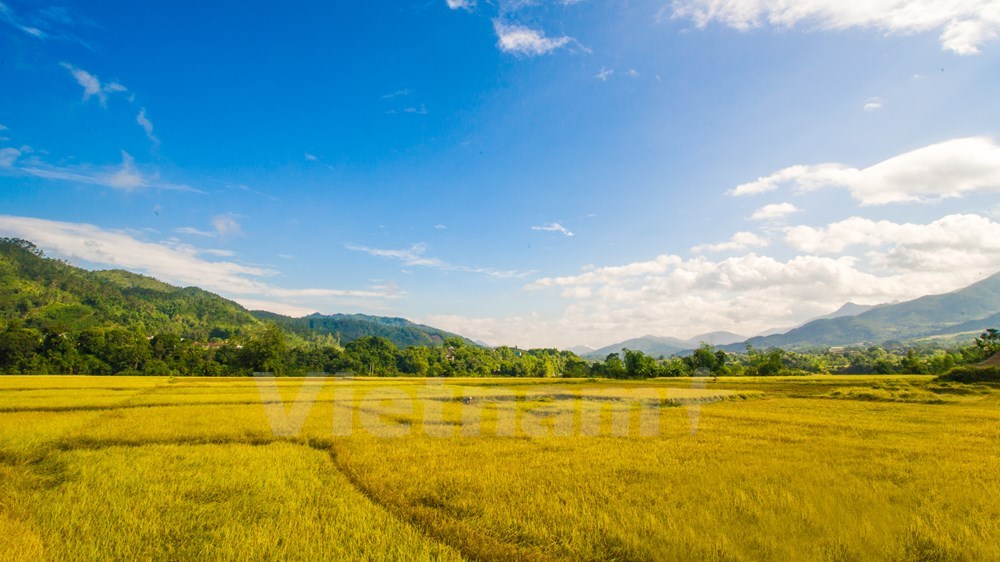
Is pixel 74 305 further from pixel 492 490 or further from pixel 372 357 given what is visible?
pixel 492 490

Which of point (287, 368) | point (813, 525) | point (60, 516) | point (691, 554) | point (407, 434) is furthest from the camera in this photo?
point (287, 368)

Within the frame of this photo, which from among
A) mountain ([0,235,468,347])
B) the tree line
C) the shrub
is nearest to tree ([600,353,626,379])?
the tree line

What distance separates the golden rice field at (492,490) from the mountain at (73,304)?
453ft

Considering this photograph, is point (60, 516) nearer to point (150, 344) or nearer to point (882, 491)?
point (882, 491)

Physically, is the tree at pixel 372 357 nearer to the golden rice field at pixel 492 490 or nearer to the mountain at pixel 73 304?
the mountain at pixel 73 304

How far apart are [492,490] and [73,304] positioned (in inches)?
7605

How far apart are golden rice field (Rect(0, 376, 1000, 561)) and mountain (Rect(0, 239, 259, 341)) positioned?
453ft

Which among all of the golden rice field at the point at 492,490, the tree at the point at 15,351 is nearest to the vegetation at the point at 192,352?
the tree at the point at 15,351

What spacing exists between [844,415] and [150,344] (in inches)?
3796

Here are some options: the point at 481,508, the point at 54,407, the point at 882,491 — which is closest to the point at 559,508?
the point at 481,508

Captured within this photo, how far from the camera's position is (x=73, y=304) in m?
140

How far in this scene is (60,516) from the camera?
21.7 ft

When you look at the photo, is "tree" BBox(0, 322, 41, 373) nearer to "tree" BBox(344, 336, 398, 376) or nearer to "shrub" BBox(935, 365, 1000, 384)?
"tree" BBox(344, 336, 398, 376)

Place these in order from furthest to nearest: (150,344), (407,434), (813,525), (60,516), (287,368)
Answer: (287,368)
(150,344)
(407,434)
(60,516)
(813,525)
